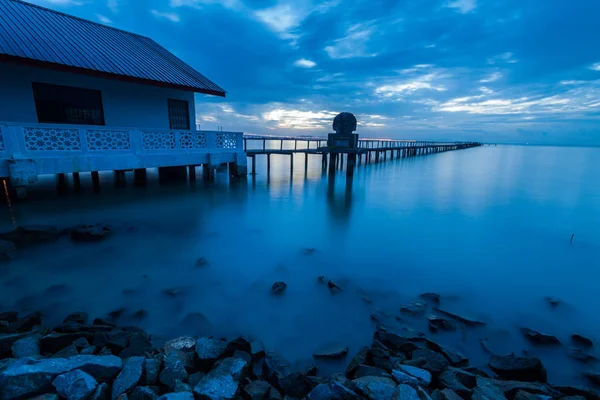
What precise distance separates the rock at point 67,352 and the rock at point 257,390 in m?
1.78

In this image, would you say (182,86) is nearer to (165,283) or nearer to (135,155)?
(135,155)

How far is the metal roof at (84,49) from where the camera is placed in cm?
841

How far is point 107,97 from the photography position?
436 inches

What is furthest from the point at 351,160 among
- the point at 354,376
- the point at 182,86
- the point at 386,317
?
the point at 354,376

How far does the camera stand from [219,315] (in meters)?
4.26

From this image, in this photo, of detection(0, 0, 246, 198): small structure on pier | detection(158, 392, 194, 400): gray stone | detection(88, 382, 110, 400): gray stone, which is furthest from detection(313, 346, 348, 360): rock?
detection(0, 0, 246, 198): small structure on pier

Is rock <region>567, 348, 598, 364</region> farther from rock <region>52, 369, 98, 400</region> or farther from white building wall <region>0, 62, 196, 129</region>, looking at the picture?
white building wall <region>0, 62, 196, 129</region>

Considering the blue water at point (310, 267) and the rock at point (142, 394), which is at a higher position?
the rock at point (142, 394)

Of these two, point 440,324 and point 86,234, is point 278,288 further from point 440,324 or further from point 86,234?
point 86,234

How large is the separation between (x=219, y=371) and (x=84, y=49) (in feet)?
39.7

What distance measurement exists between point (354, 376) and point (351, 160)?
17394 millimetres

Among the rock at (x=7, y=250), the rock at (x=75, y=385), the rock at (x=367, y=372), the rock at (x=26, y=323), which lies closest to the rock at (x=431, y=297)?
the rock at (x=367, y=372)

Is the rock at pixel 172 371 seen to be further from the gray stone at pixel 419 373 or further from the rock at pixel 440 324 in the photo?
the rock at pixel 440 324

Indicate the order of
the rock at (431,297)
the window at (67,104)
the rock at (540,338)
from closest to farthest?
the rock at (540,338)
the rock at (431,297)
the window at (67,104)
